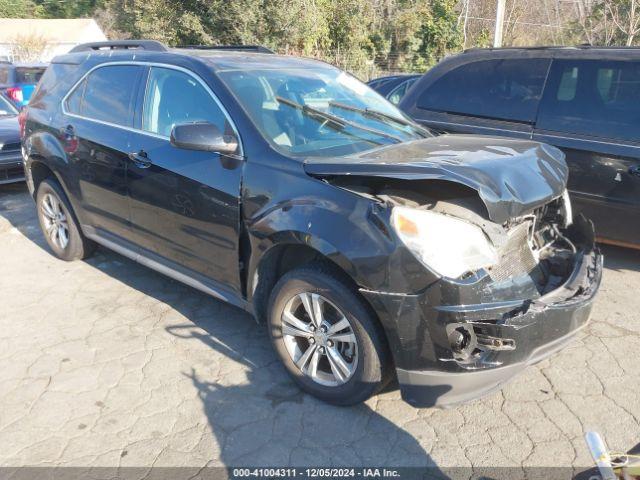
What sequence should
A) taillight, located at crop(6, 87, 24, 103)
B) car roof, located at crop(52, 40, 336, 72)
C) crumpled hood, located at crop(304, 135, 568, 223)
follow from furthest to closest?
taillight, located at crop(6, 87, 24, 103) < car roof, located at crop(52, 40, 336, 72) < crumpled hood, located at crop(304, 135, 568, 223)

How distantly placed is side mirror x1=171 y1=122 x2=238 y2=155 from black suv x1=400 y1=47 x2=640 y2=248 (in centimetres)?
276

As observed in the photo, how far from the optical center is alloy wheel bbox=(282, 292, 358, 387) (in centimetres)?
285

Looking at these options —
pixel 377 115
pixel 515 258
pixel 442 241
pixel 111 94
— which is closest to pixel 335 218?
pixel 442 241

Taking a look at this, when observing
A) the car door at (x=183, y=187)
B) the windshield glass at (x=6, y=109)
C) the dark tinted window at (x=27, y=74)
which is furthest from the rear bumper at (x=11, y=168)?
the dark tinted window at (x=27, y=74)

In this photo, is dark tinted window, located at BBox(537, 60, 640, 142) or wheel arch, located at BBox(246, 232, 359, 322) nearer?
wheel arch, located at BBox(246, 232, 359, 322)

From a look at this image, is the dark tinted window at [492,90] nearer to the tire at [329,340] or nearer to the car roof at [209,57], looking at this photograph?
the car roof at [209,57]

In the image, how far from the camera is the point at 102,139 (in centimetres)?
416

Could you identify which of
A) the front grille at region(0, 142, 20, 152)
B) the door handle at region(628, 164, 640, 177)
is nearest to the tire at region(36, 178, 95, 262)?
the front grille at region(0, 142, 20, 152)

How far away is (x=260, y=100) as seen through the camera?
342cm

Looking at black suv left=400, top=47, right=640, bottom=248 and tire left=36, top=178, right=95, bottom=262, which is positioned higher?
black suv left=400, top=47, right=640, bottom=248

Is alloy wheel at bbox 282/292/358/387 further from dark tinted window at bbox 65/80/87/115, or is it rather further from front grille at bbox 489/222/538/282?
dark tinted window at bbox 65/80/87/115

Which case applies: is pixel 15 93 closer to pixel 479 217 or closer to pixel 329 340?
pixel 329 340

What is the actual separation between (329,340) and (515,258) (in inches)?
41.4

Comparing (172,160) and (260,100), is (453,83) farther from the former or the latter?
(172,160)
